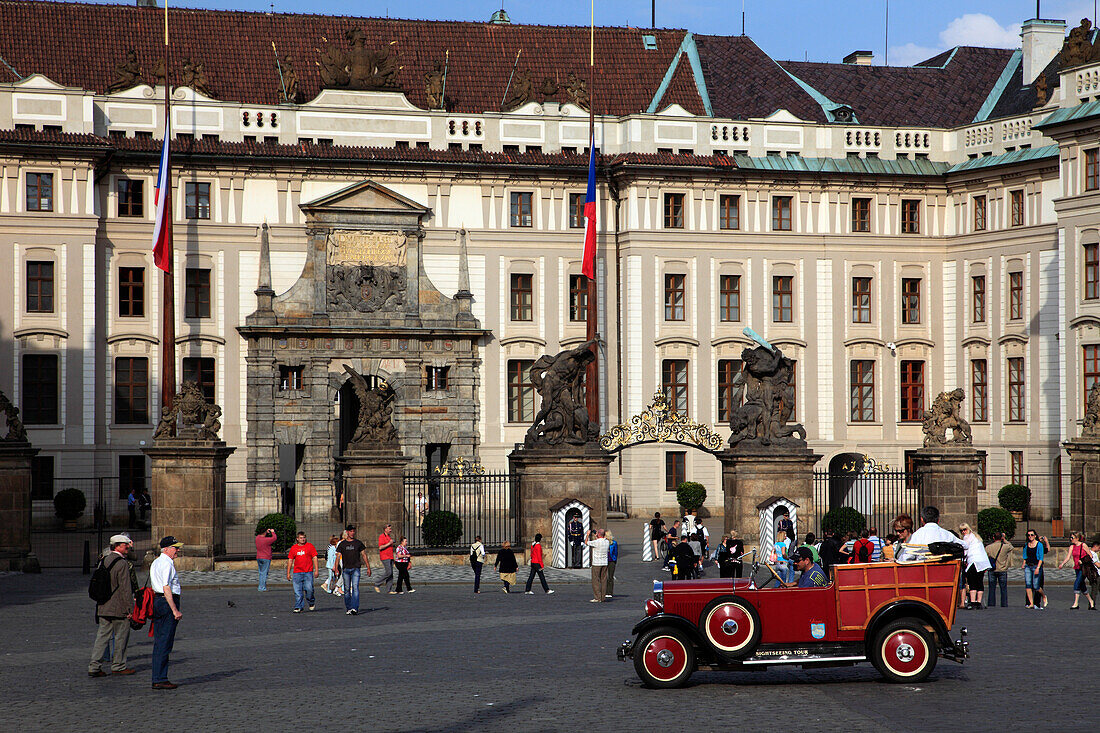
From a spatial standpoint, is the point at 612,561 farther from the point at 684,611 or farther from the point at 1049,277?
the point at 1049,277

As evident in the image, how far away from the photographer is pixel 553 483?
34.9 metres

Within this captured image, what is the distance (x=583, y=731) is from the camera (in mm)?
13773

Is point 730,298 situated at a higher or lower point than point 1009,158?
lower

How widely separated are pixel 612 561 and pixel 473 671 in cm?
974

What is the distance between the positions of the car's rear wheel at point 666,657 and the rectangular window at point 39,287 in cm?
3833

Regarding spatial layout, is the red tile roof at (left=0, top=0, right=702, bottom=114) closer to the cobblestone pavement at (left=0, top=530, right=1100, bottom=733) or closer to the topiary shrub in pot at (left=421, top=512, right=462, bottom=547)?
the topiary shrub in pot at (left=421, top=512, right=462, bottom=547)

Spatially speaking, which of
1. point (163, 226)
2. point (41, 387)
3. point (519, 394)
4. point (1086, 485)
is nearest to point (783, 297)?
point (519, 394)

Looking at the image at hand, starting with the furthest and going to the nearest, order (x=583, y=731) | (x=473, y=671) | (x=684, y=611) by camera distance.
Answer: (x=473, y=671), (x=684, y=611), (x=583, y=731)

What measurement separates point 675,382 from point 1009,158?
46.5 ft

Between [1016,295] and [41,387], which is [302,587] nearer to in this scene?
[41,387]

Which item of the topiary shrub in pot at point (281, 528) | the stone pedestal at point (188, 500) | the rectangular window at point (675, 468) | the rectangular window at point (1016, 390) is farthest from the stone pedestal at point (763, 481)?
the rectangular window at point (1016, 390)

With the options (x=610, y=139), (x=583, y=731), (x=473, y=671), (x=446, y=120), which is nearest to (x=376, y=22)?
(x=446, y=120)

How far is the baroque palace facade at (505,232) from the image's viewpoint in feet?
165

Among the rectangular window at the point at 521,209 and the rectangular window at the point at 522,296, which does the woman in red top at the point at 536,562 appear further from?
the rectangular window at the point at 521,209
